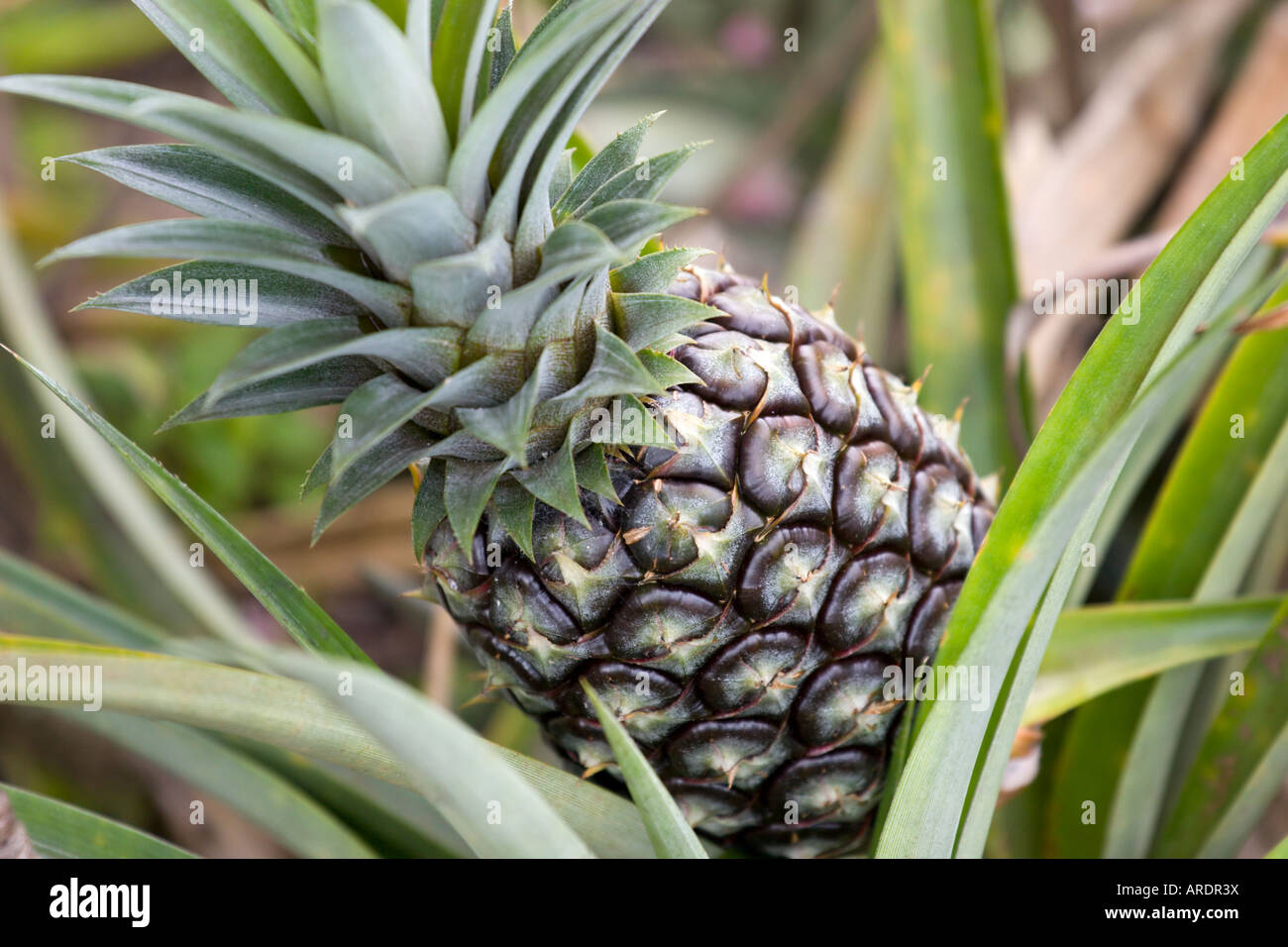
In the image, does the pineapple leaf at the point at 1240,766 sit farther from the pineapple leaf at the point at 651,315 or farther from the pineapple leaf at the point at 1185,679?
the pineapple leaf at the point at 651,315

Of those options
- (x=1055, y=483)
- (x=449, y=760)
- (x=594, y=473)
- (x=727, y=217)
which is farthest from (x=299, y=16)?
(x=727, y=217)

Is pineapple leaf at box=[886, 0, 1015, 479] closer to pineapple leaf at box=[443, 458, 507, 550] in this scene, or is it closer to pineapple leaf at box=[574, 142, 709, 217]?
pineapple leaf at box=[574, 142, 709, 217]

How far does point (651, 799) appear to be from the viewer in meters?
0.59

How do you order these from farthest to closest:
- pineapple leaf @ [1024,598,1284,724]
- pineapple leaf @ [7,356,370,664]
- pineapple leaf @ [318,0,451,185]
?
pineapple leaf @ [1024,598,1284,724], pineapple leaf @ [7,356,370,664], pineapple leaf @ [318,0,451,185]

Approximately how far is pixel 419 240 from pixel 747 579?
0.35 m

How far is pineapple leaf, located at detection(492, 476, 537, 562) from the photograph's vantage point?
0.67m

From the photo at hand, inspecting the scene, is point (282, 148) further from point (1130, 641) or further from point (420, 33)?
point (1130, 641)

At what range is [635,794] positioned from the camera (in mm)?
594

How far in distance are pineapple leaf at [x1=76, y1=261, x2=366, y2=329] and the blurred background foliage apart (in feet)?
1.86

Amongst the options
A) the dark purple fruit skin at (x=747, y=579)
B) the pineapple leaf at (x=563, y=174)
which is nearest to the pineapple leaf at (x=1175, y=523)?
the dark purple fruit skin at (x=747, y=579)

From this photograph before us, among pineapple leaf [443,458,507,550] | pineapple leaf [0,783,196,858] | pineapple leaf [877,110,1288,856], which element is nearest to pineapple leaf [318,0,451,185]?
pineapple leaf [443,458,507,550]
